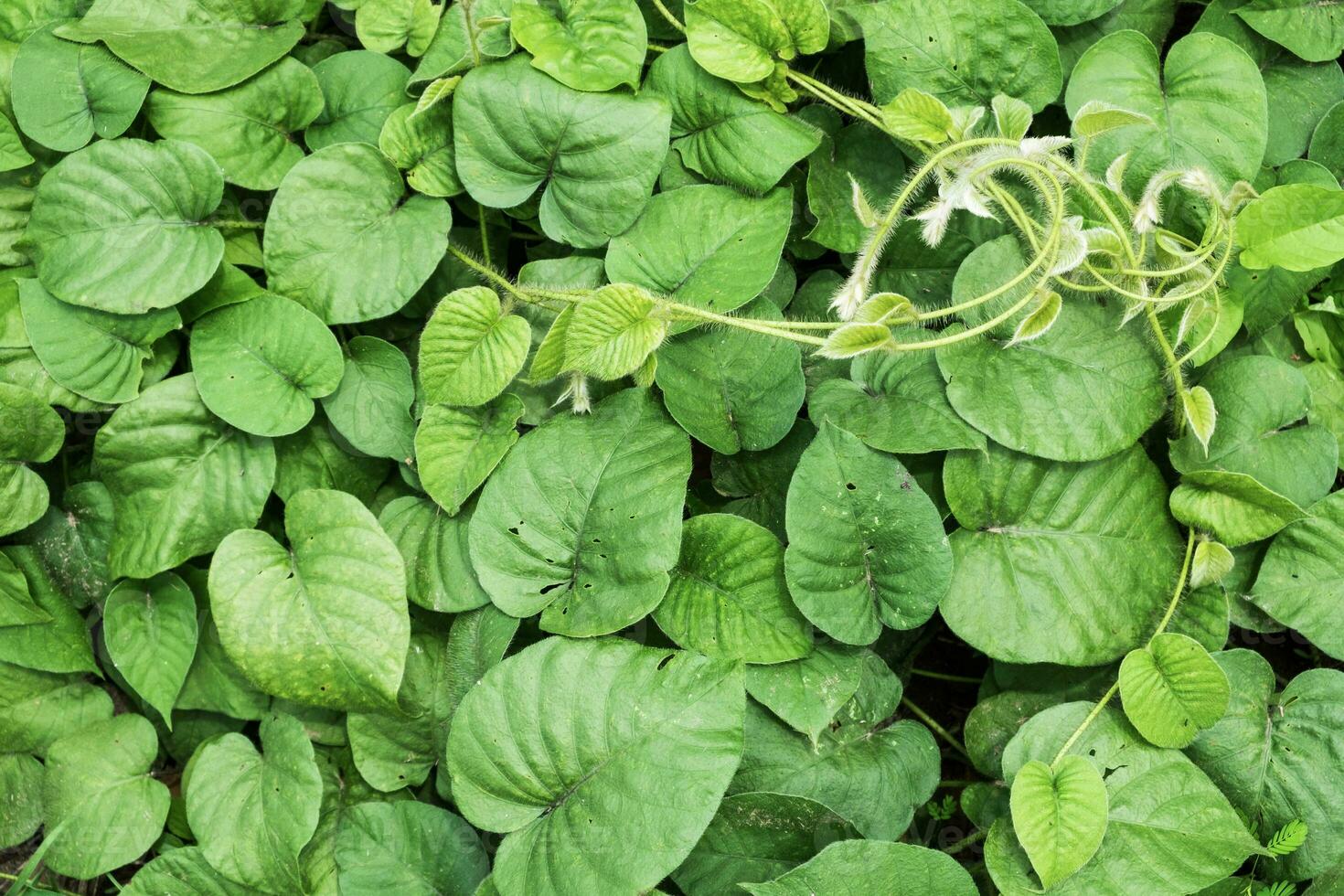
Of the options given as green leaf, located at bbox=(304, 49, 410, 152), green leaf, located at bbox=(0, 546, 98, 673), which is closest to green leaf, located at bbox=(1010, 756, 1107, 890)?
green leaf, located at bbox=(304, 49, 410, 152)

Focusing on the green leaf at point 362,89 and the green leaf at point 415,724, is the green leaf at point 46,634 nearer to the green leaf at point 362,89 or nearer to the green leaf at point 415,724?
the green leaf at point 415,724

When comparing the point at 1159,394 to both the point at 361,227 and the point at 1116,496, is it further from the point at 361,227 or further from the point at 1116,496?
the point at 361,227

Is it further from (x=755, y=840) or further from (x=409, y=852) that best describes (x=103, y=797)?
(x=755, y=840)

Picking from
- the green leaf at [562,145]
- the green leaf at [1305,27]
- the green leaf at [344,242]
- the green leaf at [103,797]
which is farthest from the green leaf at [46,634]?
the green leaf at [1305,27]

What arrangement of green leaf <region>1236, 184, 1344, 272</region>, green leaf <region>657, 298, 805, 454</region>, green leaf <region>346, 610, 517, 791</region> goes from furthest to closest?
1. green leaf <region>346, 610, 517, 791</region>
2. green leaf <region>657, 298, 805, 454</region>
3. green leaf <region>1236, 184, 1344, 272</region>

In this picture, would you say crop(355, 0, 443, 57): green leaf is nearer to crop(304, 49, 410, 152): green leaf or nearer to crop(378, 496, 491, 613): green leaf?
crop(304, 49, 410, 152): green leaf
